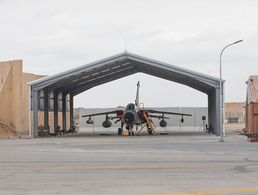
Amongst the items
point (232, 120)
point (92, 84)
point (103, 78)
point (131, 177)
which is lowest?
point (232, 120)

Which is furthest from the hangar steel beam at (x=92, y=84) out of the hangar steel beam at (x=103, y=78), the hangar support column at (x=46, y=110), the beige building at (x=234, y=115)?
the beige building at (x=234, y=115)

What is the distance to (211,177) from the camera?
1542cm

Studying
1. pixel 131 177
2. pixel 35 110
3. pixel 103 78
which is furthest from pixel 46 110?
pixel 131 177

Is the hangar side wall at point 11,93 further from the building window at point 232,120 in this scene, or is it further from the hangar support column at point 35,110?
the building window at point 232,120

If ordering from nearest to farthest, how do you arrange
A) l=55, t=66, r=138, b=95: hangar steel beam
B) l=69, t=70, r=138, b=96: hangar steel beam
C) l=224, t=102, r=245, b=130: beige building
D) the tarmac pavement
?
the tarmac pavement < l=55, t=66, r=138, b=95: hangar steel beam < l=69, t=70, r=138, b=96: hangar steel beam < l=224, t=102, r=245, b=130: beige building

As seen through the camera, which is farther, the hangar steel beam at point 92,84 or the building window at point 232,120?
the building window at point 232,120

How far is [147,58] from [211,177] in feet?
117

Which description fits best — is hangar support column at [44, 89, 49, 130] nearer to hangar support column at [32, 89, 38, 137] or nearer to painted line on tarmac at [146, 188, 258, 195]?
hangar support column at [32, 89, 38, 137]

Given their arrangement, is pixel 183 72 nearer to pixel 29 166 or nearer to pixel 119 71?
pixel 119 71

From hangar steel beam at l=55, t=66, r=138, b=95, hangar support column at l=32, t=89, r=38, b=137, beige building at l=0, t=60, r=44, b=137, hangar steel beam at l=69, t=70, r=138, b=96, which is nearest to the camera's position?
hangar support column at l=32, t=89, r=38, b=137

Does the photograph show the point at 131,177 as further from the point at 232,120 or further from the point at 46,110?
the point at 232,120

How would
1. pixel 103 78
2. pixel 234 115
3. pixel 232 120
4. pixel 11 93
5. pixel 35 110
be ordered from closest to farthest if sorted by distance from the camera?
pixel 35 110 → pixel 11 93 → pixel 103 78 → pixel 232 120 → pixel 234 115

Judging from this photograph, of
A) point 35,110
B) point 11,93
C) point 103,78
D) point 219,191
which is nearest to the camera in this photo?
point 219,191

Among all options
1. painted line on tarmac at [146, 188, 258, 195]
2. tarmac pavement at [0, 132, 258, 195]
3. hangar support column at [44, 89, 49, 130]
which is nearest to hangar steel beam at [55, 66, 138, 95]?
hangar support column at [44, 89, 49, 130]
